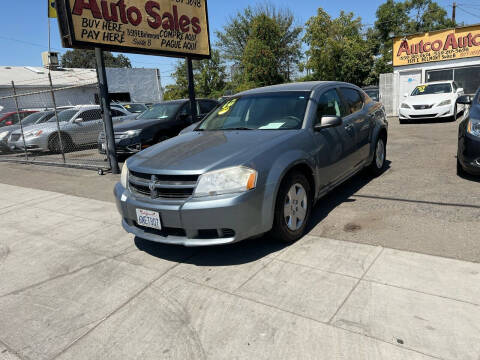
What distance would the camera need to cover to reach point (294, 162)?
3617 mm

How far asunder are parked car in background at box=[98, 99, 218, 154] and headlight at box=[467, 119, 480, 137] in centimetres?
608

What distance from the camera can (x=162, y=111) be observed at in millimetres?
9969

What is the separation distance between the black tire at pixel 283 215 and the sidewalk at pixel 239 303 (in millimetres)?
144

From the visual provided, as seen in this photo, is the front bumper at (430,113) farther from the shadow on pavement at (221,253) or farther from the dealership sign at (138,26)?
the shadow on pavement at (221,253)

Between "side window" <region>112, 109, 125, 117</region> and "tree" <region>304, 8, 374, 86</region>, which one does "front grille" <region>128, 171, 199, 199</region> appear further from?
"tree" <region>304, 8, 374, 86</region>

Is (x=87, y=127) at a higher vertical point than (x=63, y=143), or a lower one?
higher

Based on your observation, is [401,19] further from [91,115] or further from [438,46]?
[91,115]

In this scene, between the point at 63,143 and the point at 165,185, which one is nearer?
the point at 165,185

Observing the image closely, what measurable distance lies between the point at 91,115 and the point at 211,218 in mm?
10916

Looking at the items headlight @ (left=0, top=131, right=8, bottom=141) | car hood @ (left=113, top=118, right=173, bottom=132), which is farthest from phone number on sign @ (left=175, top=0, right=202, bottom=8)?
headlight @ (left=0, top=131, right=8, bottom=141)

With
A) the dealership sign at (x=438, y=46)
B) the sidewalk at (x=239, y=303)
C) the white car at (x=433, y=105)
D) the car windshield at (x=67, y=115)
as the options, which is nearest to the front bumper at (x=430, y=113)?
the white car at (x=433, y=105)

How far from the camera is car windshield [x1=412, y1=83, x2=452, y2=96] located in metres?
13.8

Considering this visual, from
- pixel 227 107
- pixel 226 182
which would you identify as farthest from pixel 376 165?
pixel 226 182

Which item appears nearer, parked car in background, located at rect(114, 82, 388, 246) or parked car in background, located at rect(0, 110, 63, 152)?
parked car in background, located at rect(114, 82, 388, 246)
